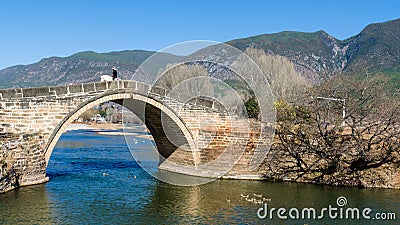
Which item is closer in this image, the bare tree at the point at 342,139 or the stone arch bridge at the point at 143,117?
the stone arch bridge at the point at 143,117

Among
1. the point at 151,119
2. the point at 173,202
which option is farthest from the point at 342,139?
the point at 151,119

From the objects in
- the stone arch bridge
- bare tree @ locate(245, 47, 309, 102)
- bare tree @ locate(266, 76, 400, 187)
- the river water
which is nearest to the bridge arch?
the stone arch bridge

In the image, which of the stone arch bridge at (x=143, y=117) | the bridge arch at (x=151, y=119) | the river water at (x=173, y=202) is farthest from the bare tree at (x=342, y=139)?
the bridge arch at (x=151, y=119)

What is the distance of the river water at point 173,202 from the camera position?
1609cm

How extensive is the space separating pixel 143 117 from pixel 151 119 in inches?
41.2

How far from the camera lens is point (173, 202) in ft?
63.2

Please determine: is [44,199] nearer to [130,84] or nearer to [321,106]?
[130,84]

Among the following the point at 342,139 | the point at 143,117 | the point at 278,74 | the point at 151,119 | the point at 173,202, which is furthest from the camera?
the point at 278,74

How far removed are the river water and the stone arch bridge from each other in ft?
4.47

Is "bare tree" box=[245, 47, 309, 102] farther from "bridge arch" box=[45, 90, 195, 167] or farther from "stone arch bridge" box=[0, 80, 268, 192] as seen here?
"stone arch bridge" box=[0, 80, 268, 192]

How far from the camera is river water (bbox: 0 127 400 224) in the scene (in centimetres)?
1609

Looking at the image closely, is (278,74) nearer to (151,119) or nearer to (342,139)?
(151,119)

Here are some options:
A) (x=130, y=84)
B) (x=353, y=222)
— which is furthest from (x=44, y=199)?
(x=353, y=222)

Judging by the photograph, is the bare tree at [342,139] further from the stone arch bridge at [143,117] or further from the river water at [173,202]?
the stone arch bridge at [143,117]
